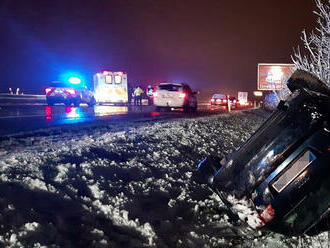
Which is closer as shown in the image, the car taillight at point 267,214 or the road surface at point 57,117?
the car taillight at point 267,214

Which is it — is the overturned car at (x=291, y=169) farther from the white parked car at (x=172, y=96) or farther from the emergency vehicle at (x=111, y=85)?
the emergency vehicle at (x=111, y=85)

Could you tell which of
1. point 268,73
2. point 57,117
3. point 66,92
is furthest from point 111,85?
point 268,73

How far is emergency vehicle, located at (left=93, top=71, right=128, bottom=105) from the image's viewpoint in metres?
22.2

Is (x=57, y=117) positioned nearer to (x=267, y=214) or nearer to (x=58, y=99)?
(x=58, y=99)

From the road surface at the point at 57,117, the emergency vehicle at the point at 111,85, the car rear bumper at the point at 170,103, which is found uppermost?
the emergency vehicle at the point at 111,85

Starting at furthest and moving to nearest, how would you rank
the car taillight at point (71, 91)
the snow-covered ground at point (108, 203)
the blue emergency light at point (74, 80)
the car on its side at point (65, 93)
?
1. the blue emergency light at point (74, 80)
2. the car taillight at point (71, 91)
3. the car on its side at point (65, 93)
4. the snow-covered ground at point (108, 203)

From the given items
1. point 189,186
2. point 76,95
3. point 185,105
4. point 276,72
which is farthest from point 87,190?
point 276,72

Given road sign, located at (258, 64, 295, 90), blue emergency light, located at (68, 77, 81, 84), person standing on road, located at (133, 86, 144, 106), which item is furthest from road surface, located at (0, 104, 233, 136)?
road sign, located at (258, 64, 295, 90)

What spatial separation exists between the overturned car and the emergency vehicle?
67.5 ft

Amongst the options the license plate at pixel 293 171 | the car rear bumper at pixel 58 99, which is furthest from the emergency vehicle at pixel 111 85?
the license plate at pixel 293 171

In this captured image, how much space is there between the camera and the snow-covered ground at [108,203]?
94.3 inches

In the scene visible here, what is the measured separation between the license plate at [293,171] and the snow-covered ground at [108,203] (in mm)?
774

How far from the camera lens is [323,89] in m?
2.20

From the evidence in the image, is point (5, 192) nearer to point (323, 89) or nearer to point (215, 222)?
point (215, 222)
